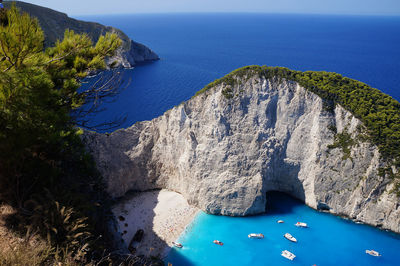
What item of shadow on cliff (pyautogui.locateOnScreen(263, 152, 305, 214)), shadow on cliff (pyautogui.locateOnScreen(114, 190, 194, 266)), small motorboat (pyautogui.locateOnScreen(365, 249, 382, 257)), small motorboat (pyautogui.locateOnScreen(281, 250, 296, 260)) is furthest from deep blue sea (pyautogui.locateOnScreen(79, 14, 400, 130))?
small motorboat (pyautogui.locateOnScreen(365, 249, 382, 257))

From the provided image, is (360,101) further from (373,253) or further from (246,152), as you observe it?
(373,253)

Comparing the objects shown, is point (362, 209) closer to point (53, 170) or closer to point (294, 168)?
point (294, 168)

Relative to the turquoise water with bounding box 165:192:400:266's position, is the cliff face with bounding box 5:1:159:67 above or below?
above

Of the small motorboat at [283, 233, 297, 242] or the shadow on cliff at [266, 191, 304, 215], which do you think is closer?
the small motorboat at [283, 233, 297, 242]

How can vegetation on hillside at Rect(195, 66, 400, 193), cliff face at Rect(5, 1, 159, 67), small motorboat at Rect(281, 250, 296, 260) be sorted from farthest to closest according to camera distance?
cliff face at Rect(5, 1, 159, 67) → vegetation on hillside at Rect(195, 66, 400, 193) → small motorboat at Rect(281, 250, 296, 260)

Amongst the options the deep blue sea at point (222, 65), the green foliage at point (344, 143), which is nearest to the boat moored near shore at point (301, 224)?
the green foliage at point (344, 143)

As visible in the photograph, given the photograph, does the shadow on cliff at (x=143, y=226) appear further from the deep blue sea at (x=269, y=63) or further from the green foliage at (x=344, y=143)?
the green foliage at (x=344, y=143)

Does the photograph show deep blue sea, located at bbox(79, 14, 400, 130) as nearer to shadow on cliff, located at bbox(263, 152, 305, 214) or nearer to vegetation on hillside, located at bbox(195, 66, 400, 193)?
vegetation on hillside, located at bbox(195, 66, 400, 193)

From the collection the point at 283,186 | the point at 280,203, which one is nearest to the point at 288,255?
the point at 280,203
